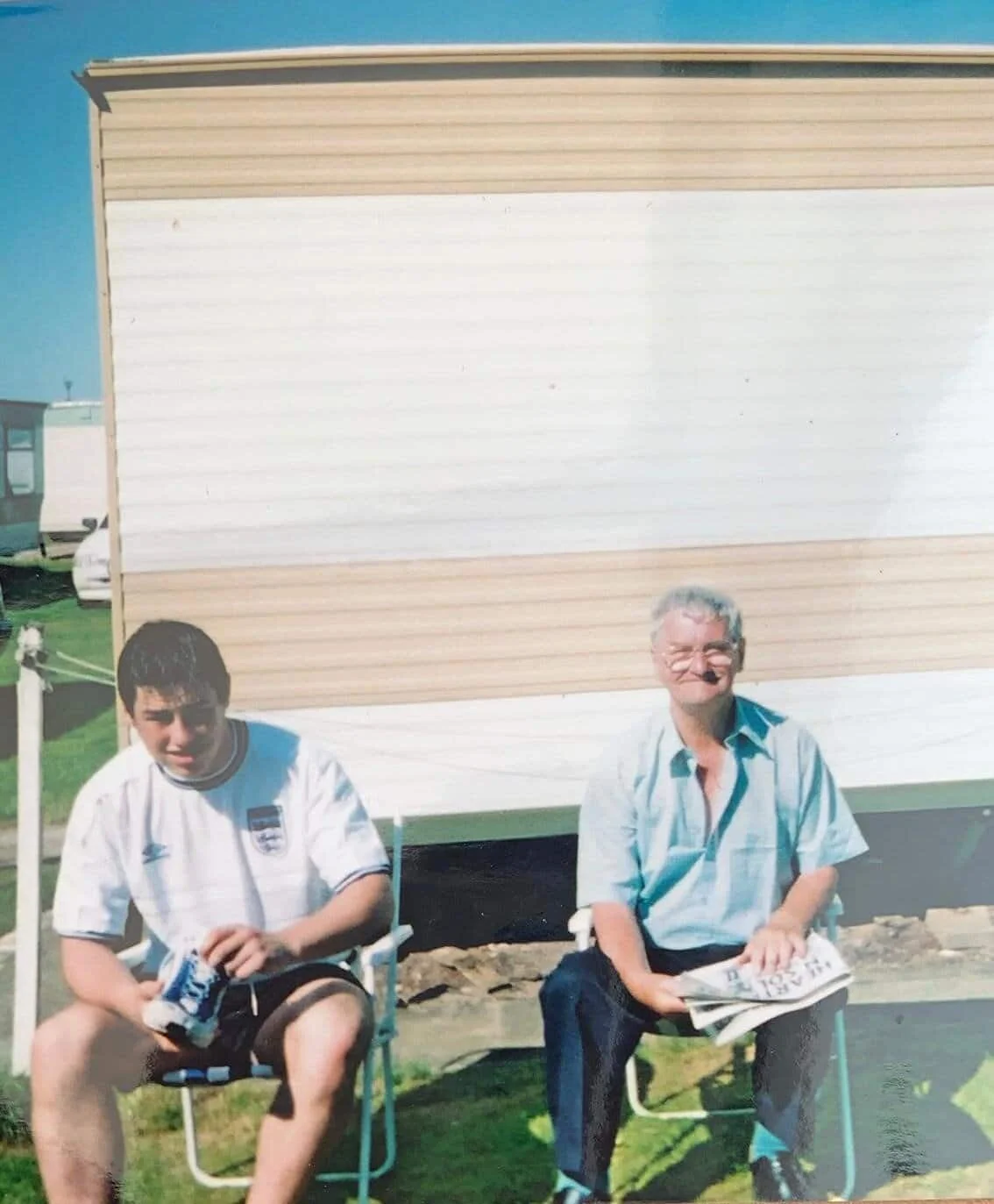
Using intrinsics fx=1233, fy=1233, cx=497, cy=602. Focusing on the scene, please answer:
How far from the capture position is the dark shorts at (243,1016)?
2531 millimetres

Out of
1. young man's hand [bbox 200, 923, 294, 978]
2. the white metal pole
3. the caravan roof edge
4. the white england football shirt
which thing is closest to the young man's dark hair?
the white england football shirt

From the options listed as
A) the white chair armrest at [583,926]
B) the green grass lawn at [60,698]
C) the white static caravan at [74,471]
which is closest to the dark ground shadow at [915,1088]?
the white chair armrest at [583,926]

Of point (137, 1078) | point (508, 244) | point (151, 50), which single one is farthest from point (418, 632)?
point (151, 50)

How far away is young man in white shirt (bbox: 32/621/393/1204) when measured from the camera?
255 centimetres

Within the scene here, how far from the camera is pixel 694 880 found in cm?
264

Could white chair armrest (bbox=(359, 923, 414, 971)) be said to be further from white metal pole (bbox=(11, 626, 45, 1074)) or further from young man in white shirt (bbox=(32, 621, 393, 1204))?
white metal pole (bbox=(11, 626, 45, 1074))

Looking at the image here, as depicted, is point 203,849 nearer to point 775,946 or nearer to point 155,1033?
point 155,1033

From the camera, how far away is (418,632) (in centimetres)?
273

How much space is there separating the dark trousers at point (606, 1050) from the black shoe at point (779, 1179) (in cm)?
9

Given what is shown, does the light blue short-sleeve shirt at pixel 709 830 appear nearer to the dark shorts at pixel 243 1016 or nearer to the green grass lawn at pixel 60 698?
the dark shorts at pixel 243 1016

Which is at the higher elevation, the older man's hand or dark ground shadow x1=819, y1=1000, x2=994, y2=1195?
the older man's hand

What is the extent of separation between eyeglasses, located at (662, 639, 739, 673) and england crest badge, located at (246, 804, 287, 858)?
0.91m

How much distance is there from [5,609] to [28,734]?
11.1 inches

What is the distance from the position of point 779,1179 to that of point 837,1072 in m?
0.26
